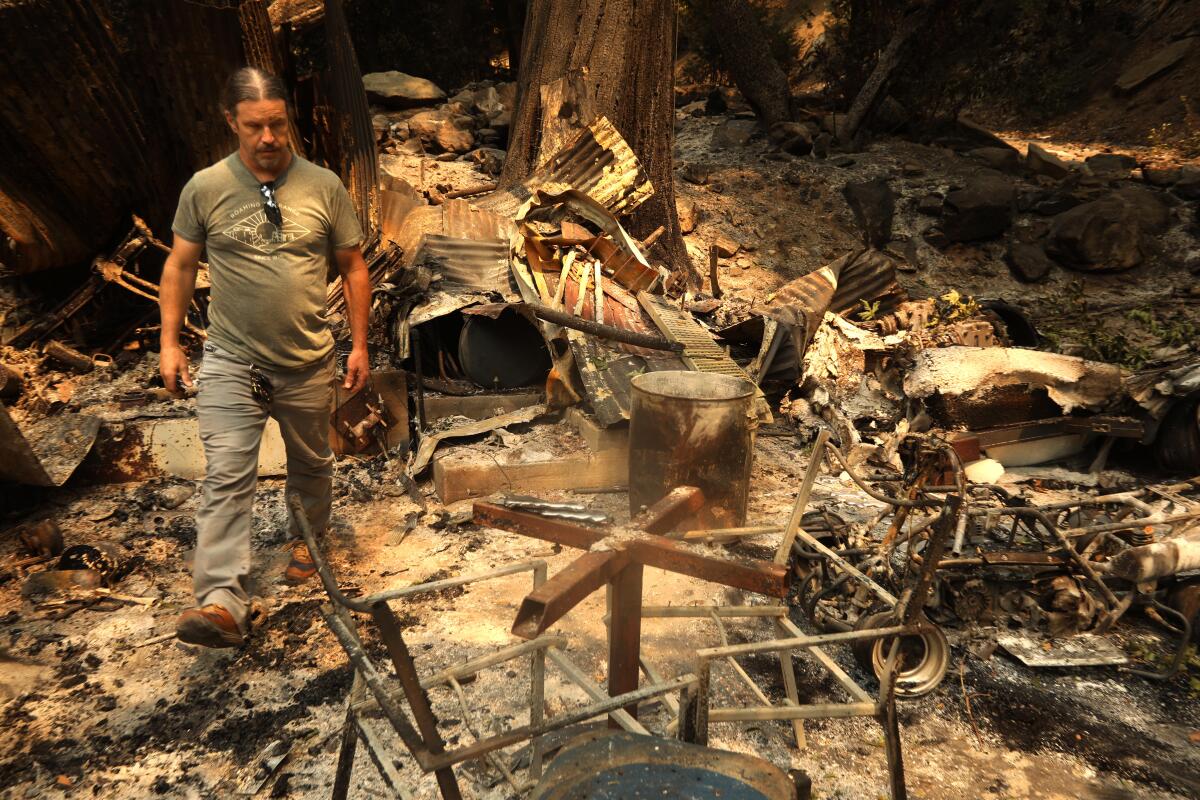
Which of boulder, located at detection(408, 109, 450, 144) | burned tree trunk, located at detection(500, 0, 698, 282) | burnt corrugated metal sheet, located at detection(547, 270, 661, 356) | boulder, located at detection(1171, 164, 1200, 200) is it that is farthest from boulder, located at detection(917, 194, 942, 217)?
boulder, located at detection(408, 109, 450, 144)

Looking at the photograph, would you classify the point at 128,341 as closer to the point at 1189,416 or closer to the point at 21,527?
the point at 21,527

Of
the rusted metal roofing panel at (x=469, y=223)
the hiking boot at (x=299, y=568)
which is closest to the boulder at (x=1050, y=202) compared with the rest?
the rusted metal roofing panel at (x=469, y=223)

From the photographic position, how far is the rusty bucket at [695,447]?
4566 mm

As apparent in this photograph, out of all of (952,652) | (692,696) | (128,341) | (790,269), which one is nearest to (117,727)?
(692,696)

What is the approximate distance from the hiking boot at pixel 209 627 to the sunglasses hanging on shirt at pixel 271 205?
6.00 feet

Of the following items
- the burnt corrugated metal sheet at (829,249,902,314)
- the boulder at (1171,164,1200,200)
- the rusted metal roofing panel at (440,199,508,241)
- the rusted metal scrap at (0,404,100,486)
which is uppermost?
the boulder at (1171,164,1200,200)

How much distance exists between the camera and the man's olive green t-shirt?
348 cm

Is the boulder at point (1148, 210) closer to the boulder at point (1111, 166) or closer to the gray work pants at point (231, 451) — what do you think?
the boulder at point (1111, 166)

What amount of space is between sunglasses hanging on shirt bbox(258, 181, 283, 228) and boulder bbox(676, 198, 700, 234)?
7433 millimetres

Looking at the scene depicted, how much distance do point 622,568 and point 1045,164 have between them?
12.9 metres

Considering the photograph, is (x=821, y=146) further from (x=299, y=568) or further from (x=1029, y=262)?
(x=299, y=568)

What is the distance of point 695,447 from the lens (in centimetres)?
461

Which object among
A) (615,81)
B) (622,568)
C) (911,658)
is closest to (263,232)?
(622,568)

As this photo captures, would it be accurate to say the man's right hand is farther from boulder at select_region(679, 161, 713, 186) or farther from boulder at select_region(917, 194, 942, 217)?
boulder at select_region(917, 194, 942, 217)
